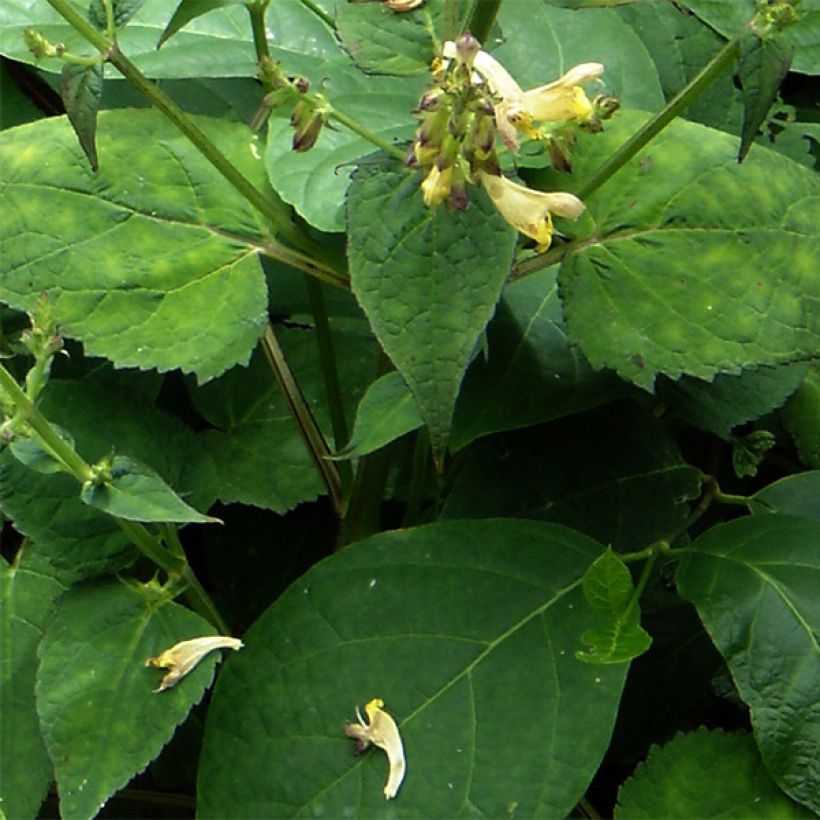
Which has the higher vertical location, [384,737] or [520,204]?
[520,204]

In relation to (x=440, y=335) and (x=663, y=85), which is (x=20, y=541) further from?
(x=663, y=85)

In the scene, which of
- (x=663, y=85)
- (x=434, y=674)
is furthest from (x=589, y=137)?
(x=434, y=674)

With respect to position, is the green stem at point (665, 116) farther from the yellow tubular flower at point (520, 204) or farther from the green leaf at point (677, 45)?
the green leaf at point (677, 45)

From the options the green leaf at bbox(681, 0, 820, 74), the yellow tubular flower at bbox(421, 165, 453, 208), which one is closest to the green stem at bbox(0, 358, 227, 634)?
the yellow tubular flower at bbox(421, 165, 453, 208)

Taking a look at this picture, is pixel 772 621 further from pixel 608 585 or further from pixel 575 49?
pixel 575 49

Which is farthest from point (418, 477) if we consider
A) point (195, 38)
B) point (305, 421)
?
point (195, 38)

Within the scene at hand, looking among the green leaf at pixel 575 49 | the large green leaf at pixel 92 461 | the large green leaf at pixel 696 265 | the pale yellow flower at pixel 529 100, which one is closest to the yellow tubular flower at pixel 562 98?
the pale yellow flower at pixel 529 100
